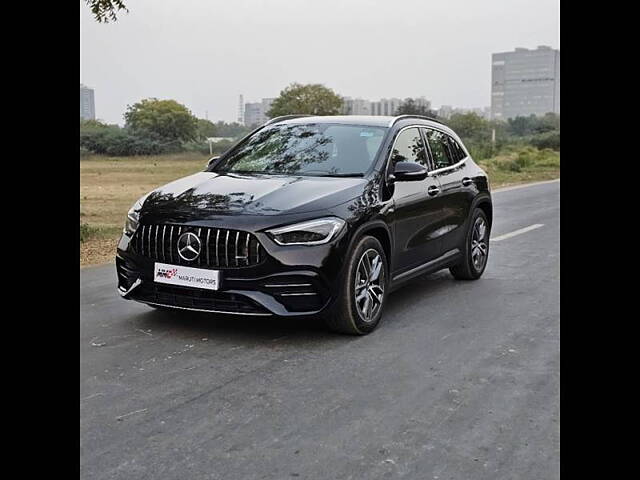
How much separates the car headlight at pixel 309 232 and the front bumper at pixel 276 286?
43 millimetres

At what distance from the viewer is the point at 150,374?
5.32m

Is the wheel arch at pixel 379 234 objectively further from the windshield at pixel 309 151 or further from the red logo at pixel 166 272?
the red logo at pixel 166 272

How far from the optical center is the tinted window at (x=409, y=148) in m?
7.15

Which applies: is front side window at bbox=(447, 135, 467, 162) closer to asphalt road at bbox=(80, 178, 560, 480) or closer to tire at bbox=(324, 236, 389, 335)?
asphalt road at bbox=(80, 178, 560, 480)

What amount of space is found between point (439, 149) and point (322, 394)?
3.74 metres

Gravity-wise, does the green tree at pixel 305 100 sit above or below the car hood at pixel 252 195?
above

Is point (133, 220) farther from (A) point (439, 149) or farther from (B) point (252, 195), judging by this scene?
(A) point (439, 149)

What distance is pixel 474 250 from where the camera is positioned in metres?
8.61

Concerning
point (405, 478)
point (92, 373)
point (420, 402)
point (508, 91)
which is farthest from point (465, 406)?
point (508, 91)

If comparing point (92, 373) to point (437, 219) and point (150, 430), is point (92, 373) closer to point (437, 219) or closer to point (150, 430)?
point (150, 430)

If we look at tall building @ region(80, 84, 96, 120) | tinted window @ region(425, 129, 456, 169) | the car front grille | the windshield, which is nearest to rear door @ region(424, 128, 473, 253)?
tinted window @ region(425, 129, 456, 169)

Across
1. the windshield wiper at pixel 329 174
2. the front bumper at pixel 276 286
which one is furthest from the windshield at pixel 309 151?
the front bumper at pixel 276 286

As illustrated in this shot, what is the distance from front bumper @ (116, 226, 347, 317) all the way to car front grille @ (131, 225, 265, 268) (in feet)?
0.18

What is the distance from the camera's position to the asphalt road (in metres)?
4.01
